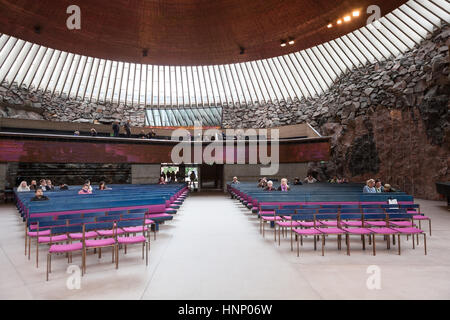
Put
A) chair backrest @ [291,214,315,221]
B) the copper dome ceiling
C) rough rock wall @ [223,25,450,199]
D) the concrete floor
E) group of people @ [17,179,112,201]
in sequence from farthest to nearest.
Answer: rough rock wall @ [223,25,450,199], the copper dome ceiling, group of people @ [17,179,112,201], chair backrest @ [291,214,315,221], the concrete floor

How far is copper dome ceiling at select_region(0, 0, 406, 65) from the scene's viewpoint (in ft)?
35.3

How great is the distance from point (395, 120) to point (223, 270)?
1515cm

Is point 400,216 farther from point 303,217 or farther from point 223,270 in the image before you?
point 223,270

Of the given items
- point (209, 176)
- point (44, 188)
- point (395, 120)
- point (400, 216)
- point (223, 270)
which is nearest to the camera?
point (223, 270)

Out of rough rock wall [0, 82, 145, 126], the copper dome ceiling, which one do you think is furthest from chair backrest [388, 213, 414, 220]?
rough rock wall [0, 82, 145, 126]

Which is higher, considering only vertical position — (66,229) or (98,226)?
(66,229)

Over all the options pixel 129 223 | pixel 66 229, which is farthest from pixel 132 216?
pixel 66 229

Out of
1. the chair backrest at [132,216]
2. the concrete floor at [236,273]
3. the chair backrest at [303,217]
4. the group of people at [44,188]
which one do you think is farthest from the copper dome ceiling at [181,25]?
the concrete floor at [236,273]

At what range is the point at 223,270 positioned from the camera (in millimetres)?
4016

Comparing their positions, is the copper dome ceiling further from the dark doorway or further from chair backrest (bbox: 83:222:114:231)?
the dark doorway

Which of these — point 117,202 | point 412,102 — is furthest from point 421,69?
point 117,202

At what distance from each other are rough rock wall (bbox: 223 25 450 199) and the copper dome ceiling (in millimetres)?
4274
